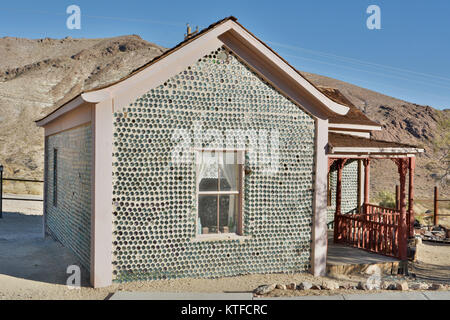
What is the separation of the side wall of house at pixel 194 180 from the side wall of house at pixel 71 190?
100 centimetres

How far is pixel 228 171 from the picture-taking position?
915 centimetres

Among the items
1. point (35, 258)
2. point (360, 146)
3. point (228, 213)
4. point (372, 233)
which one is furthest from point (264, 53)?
point (35, 258)

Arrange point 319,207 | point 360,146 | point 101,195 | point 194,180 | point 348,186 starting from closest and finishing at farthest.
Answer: point 101,195
point 194,180
point 319,207
point 360,146
point 348,186

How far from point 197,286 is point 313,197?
315 centimetres

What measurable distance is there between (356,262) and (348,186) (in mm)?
5110

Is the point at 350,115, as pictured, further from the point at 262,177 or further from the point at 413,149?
the point at 262,177

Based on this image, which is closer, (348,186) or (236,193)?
(236,193)

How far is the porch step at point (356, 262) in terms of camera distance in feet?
32.7

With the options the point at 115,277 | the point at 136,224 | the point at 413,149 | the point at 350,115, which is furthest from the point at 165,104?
the point at 350,115

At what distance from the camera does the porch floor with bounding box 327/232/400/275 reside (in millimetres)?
9979

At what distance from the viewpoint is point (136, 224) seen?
843cm

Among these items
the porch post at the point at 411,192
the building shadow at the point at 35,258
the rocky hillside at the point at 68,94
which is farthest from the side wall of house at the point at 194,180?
the rocky hillside at the point at 68,94

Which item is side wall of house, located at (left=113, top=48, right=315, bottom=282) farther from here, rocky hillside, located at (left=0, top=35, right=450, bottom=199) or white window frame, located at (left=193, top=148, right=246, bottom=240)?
rocky hillside, located at (left=0, top=35, right=450, bottom=199)

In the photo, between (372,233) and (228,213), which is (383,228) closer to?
(372,233)
